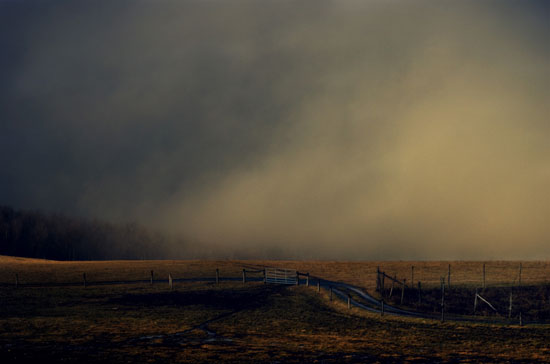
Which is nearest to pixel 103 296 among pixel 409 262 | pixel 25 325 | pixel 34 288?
pixel 34 288

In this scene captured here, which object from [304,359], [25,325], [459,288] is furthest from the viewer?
[459,288]

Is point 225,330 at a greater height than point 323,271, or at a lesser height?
greater

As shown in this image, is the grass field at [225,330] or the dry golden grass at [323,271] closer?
the grass field at [225,330]

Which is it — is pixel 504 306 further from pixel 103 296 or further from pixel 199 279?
pixel 103 296

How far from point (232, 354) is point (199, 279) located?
165ft

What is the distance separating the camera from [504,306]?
77250mm

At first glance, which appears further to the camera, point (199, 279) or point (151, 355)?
point (199, 279)

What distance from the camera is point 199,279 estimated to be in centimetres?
8819

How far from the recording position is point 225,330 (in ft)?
162

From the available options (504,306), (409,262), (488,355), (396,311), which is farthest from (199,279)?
(409,262)

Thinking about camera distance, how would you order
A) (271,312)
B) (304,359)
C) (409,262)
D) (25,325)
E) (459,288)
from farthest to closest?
(409,262), (459,288), (271,312), (25,325), (304,359)

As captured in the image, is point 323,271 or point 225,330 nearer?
point 225,330

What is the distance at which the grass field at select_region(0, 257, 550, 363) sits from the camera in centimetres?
3897

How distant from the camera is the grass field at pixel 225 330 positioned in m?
39.0
